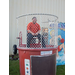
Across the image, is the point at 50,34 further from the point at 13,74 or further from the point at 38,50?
the point at 13,74

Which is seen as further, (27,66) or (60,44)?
(60,44)

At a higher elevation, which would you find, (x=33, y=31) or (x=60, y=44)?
(x=33, y=31)

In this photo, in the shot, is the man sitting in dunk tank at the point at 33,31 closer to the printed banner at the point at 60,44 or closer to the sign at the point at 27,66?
the sign at the point at 27,66

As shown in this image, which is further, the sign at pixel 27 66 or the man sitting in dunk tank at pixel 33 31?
the man sitting in dunk tank at pixel 33 31

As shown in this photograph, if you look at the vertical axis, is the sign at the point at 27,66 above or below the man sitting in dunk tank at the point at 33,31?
below

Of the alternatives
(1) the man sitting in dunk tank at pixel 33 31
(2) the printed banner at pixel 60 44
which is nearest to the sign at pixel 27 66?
(1) the man sitting in dunk tank at pixel 33 31

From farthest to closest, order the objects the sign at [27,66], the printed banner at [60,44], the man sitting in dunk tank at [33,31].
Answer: the printed banner at [60,44] < the man sitting in dunk tank at [33,31] < the sign at [27,66]

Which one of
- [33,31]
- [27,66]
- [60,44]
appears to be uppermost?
[33,31]

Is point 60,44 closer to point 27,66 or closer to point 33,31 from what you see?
point 33,31

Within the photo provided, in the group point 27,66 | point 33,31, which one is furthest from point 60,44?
point 27,66

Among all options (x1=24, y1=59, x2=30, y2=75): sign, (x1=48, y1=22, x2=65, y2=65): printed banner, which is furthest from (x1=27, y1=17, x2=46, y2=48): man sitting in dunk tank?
(x1=48, y1=22, x2=65, y2=65): printed banner

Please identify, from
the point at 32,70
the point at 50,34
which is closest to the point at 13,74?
the point at 32,70

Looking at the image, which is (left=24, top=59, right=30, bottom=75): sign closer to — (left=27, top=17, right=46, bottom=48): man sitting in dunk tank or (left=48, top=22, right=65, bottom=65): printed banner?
(left=27, top=17, right=46, bottom=48): man sitting in dunk tank

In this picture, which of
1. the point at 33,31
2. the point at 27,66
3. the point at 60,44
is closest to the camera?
the point at 27,66
